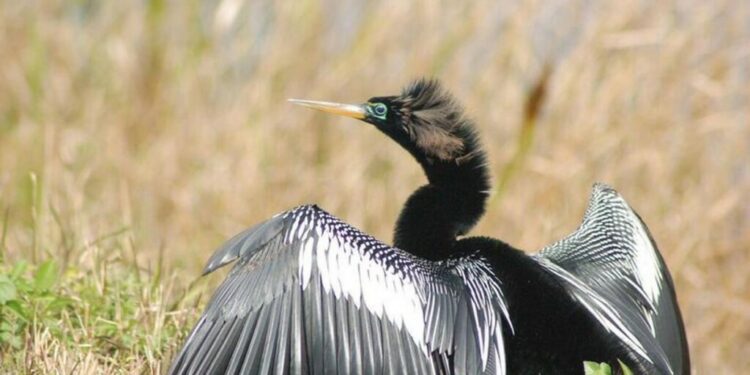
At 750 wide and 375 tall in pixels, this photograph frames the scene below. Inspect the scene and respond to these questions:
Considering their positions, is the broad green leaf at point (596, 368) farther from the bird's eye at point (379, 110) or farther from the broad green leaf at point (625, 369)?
the bird's eye at point (379, 110)

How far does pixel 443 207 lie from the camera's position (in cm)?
468

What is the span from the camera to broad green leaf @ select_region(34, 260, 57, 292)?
4488mm

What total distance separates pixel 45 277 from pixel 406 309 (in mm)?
1276

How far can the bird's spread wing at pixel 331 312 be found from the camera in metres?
3.73

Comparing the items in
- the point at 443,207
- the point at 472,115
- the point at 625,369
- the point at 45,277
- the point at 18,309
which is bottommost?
the point at 625,369

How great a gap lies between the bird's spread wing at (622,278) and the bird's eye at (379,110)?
0.73 m

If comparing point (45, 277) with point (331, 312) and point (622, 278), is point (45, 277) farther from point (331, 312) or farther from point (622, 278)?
point (622, 278)

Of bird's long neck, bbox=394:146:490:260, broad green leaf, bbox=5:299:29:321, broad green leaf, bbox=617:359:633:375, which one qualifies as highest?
bird's long neck, bbox=394:146:490:260

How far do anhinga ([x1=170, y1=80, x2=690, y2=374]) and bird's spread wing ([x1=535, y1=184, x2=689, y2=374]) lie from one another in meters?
0.01

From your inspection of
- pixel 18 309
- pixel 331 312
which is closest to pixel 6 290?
pixel 18 309

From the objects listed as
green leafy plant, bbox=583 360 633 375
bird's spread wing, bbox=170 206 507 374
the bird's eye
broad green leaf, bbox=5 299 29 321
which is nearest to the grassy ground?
the bird's eye

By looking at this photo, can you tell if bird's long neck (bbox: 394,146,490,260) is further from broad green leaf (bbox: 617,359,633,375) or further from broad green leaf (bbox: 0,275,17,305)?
broad green leaf (bbox: 0,275,17,305)

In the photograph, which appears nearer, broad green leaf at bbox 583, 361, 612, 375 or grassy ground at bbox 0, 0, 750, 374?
broad green leaf at bbox 583, 361, 612, 375

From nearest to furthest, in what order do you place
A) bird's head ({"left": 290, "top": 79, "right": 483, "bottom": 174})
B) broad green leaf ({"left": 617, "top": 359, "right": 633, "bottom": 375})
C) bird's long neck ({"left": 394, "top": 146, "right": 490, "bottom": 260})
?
broad green leaf ({"left": 617, "top": 359, "right": 633, "bottom": 375}) < bird's long neck ({"left": 394, "top": 146, "right": 490, "bottom": 260}) < bird's head ({"left": 290, "top": 79, "right": 483, "bottom": 174})
